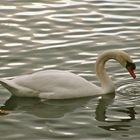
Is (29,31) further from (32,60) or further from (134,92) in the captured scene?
(134,92)

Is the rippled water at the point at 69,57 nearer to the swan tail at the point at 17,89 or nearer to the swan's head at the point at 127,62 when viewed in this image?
the swan tail at the point at 17,89

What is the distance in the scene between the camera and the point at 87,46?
16.1 meters

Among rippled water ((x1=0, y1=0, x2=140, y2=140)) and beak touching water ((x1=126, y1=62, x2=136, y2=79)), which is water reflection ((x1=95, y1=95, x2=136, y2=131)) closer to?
rippled water ((x1=0, y1=0, x2=140, y2=140))

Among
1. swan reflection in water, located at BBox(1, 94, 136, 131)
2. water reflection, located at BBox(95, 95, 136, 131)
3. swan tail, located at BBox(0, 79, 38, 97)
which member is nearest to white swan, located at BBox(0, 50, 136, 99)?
swan tail, located at BBox(0, 79, 38, 97)

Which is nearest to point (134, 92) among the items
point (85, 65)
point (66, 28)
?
point (85, 65)

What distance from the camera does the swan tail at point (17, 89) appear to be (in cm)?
1317

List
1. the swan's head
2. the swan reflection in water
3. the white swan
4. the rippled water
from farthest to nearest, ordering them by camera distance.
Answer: the swan's head → the white swan → the swan reflection in water → the rippled water

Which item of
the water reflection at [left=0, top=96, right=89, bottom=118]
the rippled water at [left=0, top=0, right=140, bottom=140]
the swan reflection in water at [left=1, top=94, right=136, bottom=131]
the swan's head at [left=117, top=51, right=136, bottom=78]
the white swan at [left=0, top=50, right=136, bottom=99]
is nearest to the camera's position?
the rippled water at [left=0, top=0, right=140, bottom=140]

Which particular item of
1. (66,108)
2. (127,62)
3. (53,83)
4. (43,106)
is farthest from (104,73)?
(43,106)

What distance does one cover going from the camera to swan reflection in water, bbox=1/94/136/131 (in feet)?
40.1

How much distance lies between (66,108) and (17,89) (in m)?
0.97

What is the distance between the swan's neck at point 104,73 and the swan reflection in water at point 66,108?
0.15 meters

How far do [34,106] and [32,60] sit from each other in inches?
90.1

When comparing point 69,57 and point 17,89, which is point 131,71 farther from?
point 17,89
